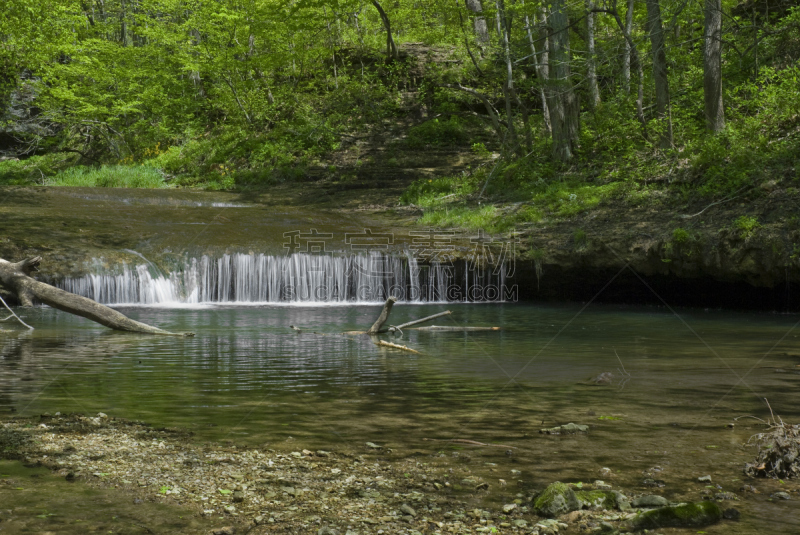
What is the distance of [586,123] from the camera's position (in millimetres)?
20625

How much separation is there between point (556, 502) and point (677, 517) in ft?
1.78

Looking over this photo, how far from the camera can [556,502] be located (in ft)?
10.9

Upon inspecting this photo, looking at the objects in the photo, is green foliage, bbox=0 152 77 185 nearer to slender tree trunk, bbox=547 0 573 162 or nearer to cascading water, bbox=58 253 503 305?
cascading water, bbox=58 253 503 305

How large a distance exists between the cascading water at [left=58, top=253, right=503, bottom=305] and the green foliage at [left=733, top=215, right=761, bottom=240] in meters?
5.01

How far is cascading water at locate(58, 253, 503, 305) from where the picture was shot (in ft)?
50.5

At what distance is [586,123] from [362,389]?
1641cm

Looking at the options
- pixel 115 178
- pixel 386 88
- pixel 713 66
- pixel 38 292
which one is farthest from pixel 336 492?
pixel 386 88

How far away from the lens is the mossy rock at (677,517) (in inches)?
124

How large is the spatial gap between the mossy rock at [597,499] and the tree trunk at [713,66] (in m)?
13.7

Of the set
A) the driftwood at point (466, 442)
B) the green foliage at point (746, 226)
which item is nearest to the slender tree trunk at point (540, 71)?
the green foliage at point (746, 226)

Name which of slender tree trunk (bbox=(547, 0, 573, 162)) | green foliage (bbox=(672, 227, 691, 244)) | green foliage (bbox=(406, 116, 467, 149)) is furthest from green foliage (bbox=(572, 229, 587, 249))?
green foliage (bbox=(406, 116, 467, 149))

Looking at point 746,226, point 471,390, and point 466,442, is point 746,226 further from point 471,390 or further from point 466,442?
point 466,442

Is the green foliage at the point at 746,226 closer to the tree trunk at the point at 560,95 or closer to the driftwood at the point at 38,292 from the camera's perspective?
the tree trunk at the point at 560,95

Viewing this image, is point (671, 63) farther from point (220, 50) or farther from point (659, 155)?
point (220, 50)
